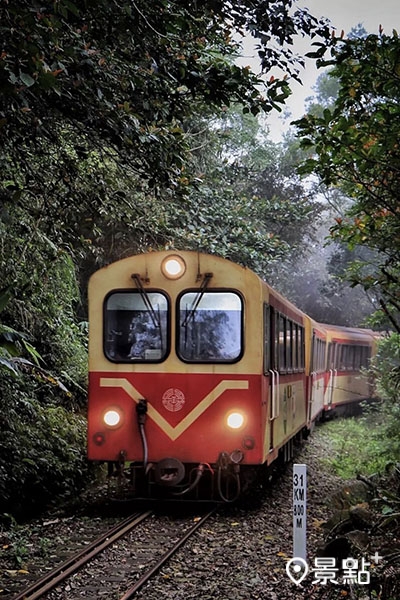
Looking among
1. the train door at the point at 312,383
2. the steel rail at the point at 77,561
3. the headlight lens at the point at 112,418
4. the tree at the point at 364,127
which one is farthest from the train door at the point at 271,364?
the train door at the point at 312,383

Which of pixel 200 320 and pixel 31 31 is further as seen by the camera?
pixel 200 320

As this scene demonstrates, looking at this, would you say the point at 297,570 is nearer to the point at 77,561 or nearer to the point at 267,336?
the point at 77,561

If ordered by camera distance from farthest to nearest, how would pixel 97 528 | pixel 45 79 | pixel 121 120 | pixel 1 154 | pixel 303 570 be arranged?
pixel 97 528 < pixel 1 154 < pixel 121 120 < pixel 303 570 < pixel 45 79

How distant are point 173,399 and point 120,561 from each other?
227 centimetres

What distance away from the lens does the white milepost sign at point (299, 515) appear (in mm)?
6230

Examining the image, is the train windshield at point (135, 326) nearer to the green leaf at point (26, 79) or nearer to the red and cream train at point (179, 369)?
the red and cream train at point (179, 369)

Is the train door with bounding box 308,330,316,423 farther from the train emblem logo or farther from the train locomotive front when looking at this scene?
the train emblem logo

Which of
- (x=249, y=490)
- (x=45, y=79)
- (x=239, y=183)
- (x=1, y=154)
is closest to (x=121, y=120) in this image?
(x=1, y=154)

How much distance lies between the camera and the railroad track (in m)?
5.88

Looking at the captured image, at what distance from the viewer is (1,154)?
771 centimetres

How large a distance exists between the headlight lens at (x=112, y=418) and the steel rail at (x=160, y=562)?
144 cm

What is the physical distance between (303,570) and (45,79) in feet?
14.2

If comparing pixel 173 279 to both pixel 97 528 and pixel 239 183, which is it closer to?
pixel 97 528

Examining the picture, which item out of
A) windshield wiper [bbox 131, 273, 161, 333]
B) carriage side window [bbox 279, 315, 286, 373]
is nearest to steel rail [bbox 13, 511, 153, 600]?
windshield wiper [bbox 131, 273, 161, 333]
